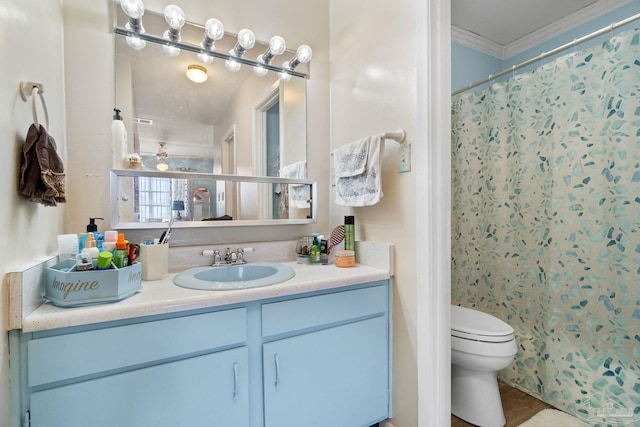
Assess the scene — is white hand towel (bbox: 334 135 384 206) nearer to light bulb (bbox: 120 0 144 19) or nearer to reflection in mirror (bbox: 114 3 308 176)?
reflection in mirror (bbox: 114 3 308 176)

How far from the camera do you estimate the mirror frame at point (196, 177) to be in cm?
123

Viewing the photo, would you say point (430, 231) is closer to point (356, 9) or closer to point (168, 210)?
point (168, 210)

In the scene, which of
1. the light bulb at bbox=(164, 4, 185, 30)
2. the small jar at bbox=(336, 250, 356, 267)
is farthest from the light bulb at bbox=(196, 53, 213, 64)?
the small jar at bbox=(336, 250, 356, 267)

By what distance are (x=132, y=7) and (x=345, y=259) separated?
4.80ft

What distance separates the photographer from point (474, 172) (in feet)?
6.64

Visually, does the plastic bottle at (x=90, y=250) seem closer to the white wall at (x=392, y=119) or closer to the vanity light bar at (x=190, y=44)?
the vanity light bar at (x=190, y=44)

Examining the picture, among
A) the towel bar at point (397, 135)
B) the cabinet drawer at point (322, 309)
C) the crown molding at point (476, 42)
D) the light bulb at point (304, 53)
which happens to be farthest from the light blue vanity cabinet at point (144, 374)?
the crown molding at point (476, 42)

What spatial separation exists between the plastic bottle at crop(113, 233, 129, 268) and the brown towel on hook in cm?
22

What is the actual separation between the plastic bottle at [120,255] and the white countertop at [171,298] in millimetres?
114

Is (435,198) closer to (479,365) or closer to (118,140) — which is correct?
(479,365)

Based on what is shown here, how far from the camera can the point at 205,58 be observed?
4.78ft

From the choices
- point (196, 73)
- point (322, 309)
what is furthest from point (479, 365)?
point (196, 73)

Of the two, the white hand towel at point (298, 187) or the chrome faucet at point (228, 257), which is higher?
the white hand towel at point (298, 187)

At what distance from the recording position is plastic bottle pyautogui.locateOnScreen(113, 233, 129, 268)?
92cm
